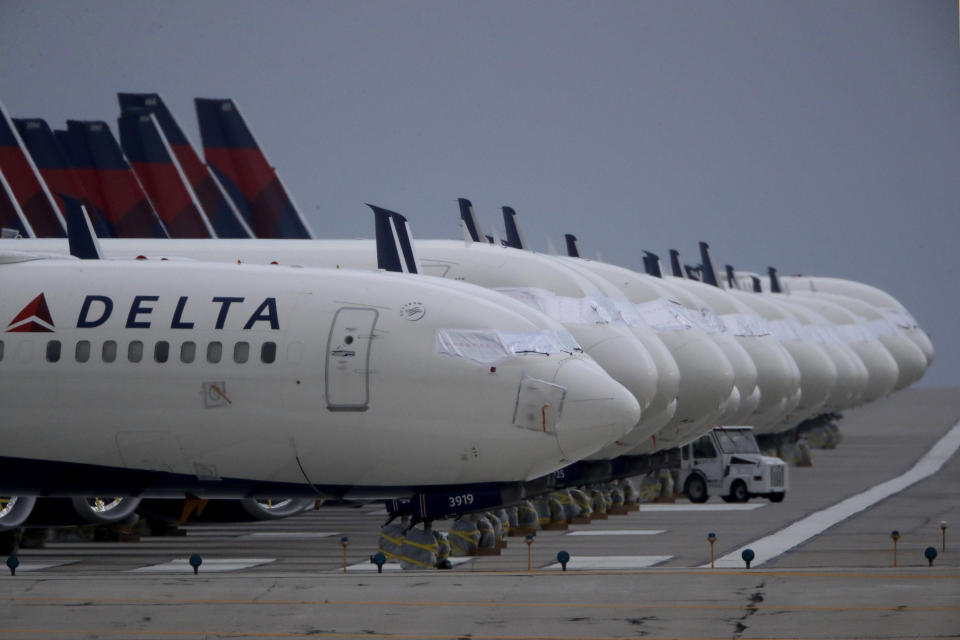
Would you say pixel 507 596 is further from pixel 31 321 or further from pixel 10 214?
pixel 10 214

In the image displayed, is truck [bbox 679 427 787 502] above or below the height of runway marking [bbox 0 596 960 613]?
above

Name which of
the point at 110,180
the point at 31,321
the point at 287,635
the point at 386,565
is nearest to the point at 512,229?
the point at 110,180

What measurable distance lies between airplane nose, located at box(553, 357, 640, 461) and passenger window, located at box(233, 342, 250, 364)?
408 centimetres

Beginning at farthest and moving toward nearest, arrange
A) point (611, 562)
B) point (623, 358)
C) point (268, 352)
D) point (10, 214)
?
1. point (10, 214)
2. point (623, 358)
3. point (611, 562)
4. point (268, 352)

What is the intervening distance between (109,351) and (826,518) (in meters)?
18.3

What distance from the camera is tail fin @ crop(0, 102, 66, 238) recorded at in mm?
40500

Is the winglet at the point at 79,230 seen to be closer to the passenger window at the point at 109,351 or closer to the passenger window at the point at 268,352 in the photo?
the passenger window at the point at 109,351

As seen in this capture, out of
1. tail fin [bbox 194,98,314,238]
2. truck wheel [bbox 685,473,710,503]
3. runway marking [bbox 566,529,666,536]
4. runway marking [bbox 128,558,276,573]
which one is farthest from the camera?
truck wheel [bbox 685,473,710,503]

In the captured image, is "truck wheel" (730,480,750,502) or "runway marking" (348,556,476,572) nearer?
"runway marking" (348,556,476,572)

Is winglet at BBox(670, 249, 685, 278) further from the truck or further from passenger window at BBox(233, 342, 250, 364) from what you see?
passenger window at BBox(233, 342, 250, 364)

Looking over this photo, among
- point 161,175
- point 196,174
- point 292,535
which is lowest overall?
point 292,535

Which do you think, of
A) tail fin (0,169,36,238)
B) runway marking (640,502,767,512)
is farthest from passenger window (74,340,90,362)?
runway marking (640,502,767,512)

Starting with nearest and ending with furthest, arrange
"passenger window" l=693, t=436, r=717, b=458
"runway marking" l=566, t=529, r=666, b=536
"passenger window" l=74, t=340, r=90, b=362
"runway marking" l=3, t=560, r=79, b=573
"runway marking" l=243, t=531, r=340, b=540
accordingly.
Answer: "passenger window" l=74, t=340, r=90, b=362
"runway marking" l=3, t=560, r=79, b=573
"runway marking" l=243, t=531, r=340, b=540
"runway marking" l=566, t=529, r=666, b=536
"passenger window" l=693, t=436, r=717, b=458

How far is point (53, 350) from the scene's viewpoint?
25.7 meters
